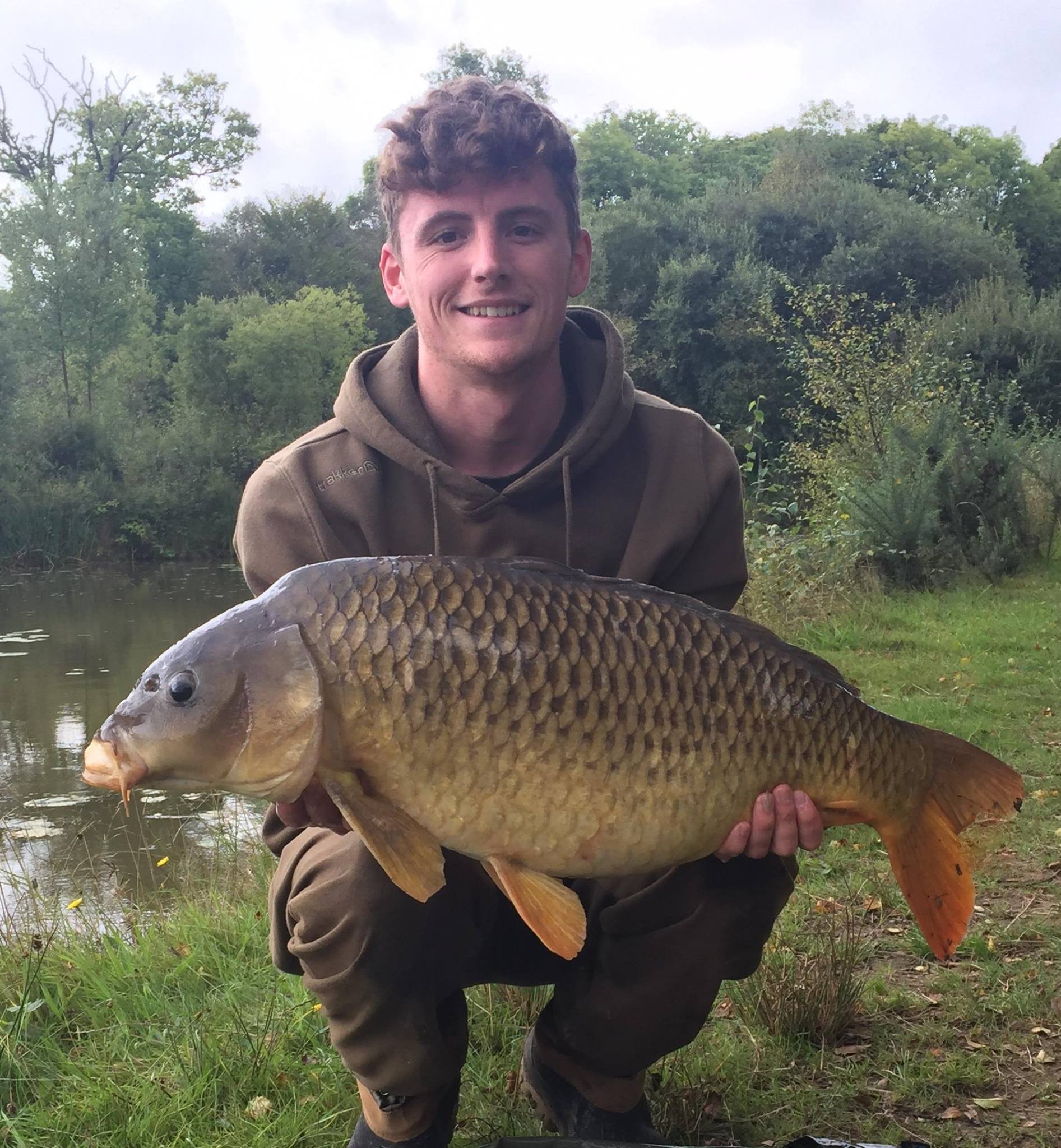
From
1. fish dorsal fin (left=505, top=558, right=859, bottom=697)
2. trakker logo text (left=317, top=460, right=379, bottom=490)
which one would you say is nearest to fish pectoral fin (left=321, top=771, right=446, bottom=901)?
fish dorsal fin (left=505, top=558, right=859, bottom=697)

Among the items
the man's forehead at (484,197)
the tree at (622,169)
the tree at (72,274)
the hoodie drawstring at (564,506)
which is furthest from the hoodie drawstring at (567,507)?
the tree at (622,169)

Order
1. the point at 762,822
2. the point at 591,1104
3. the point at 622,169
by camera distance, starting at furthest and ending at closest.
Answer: the point at 622,169, the point at 591,1104, the point at 762,822

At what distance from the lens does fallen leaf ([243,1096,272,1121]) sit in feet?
4.77

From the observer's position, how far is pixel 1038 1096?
1489mm

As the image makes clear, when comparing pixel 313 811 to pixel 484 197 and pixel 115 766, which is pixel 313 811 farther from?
pixel 484 197

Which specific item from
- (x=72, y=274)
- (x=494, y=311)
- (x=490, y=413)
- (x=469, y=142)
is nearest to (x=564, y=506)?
(x=490, y=413)

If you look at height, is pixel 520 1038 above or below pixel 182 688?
below

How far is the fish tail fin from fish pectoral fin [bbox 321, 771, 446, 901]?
524 millimetres

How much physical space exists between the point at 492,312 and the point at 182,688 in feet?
2.21

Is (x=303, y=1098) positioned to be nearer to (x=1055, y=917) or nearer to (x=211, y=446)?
(x=1055, y=917)

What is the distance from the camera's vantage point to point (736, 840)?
124 centimetres

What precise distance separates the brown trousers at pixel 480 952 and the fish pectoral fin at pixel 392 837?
0.20 metres

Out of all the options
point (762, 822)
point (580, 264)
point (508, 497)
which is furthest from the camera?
point (580, 264)

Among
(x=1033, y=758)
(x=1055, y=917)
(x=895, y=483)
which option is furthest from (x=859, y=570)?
(x=1055, y=917)
